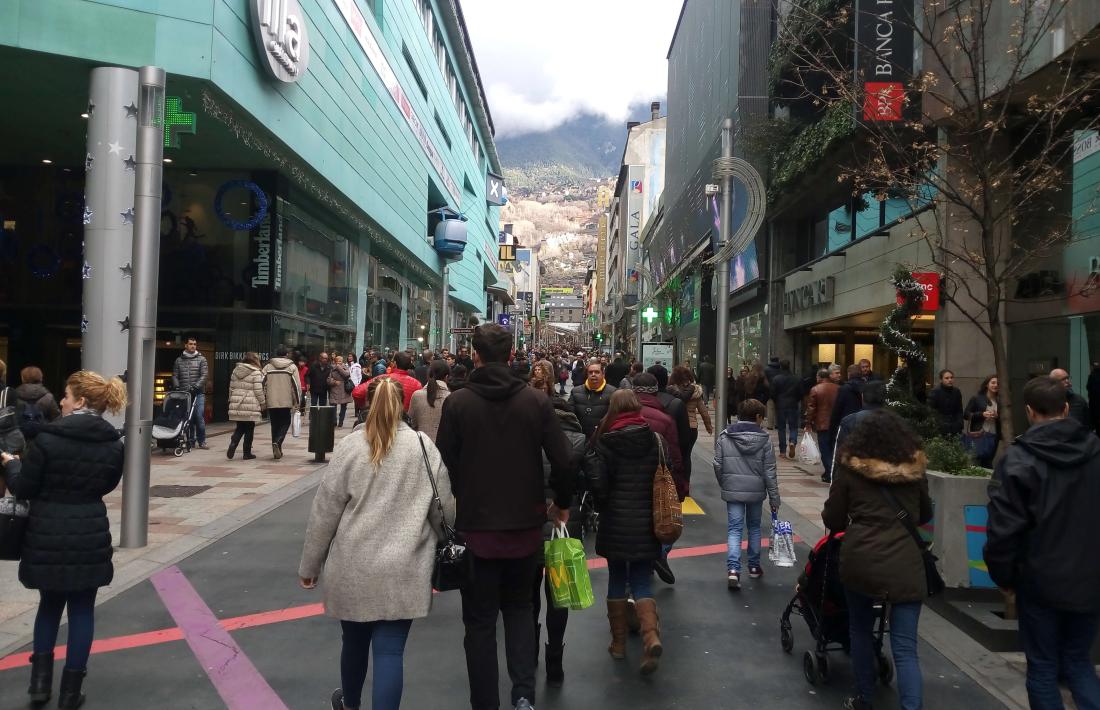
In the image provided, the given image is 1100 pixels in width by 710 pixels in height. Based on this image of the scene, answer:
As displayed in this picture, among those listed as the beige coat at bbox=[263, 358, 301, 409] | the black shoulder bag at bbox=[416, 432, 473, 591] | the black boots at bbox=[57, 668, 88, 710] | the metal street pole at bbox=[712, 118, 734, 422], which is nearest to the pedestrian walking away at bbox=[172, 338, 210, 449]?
the beige coat at bbox=[263, 358, 301, 409]

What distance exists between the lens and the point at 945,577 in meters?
5.96

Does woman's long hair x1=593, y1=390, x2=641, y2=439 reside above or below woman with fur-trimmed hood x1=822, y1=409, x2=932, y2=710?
above

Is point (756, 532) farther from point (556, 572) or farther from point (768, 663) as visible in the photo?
point (556, 572)

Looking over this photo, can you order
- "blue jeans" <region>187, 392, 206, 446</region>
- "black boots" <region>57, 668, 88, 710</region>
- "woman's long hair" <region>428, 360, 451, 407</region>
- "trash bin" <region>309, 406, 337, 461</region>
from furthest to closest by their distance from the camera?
1. "blue jeans" <region>187, 392, 206, 446</region>
2. "trash bin" <region>309, 406, 337, 461</region>
3. "woman's long hair" <region>428, 360, 451, 407</region>
4. "black boots" <region>57, 668, 88, 710</region>

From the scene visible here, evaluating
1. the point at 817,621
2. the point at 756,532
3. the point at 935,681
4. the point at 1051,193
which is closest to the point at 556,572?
the point at 817,621

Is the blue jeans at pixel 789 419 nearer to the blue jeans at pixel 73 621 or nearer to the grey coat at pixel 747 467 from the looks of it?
the grey coat at pixel 747 467

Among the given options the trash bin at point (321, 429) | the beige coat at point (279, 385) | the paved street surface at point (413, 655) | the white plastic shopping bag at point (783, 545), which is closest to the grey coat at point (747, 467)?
the white plastic shopping bag at point (783, 545)

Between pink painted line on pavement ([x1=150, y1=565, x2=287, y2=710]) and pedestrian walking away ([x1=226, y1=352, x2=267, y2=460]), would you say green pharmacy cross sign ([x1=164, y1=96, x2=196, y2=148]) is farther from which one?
pink painted line on pavement ([x1=150, y1=565, x2=287, y2=710])

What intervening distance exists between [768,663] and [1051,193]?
1112 centimetres

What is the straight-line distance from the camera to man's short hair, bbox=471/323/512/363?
3.99m

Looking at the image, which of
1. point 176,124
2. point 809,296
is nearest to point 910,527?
point 176,124

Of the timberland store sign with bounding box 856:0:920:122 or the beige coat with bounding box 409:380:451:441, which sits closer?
the beige coat with bounding box 409:380:451:441

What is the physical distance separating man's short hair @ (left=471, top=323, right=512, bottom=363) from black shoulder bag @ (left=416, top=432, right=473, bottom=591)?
57cm

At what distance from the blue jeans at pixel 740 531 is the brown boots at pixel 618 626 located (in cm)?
189
